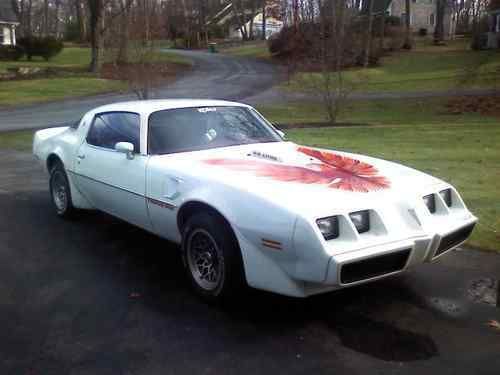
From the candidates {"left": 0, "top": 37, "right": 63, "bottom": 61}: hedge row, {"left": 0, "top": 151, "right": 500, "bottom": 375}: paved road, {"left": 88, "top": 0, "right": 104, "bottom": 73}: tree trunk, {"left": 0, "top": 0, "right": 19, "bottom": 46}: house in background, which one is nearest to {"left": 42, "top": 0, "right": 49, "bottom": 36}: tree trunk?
{"left": 0, "top": 0, "right": 19, "bottom": 46}: house in background

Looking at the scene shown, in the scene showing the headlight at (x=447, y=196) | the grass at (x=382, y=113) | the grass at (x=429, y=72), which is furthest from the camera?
the grass at (x=429, y=72)

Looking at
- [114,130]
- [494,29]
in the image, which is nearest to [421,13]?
[494,29]

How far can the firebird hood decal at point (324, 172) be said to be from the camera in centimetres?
427

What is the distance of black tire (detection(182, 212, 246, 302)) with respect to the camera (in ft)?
13.5

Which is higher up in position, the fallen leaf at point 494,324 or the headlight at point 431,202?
the headlight at point 431,202

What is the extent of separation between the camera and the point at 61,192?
6.83 meters

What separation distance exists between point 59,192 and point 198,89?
24527 millimetres

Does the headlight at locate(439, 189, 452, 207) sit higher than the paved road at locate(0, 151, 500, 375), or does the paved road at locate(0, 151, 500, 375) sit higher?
the headlight at locate(439, 189, 452, 207)

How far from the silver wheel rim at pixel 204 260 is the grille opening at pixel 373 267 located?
0.91 metres

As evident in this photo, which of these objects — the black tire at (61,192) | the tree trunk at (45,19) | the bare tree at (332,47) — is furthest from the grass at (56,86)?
the tree trunk at (45,19)

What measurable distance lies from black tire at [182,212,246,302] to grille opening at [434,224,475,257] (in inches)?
55.3

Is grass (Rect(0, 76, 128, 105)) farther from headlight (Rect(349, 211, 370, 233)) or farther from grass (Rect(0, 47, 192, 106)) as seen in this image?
headlight (Rect(349, 211, 370, 233))

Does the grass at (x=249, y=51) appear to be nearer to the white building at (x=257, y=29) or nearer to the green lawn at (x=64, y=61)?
the white building at (x=257, y=29)

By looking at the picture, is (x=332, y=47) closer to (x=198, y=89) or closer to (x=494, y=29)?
(x=198, y=89)
